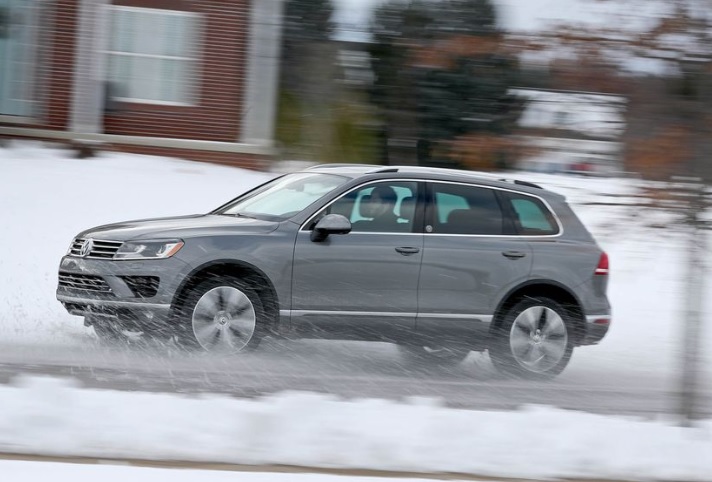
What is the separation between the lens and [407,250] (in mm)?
9273

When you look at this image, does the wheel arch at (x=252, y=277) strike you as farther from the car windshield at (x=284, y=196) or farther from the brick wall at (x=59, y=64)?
the brick wall at (x=59, y=64)

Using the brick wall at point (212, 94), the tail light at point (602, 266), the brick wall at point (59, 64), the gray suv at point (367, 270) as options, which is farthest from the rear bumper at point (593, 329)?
the brick wall at point (59, 64)

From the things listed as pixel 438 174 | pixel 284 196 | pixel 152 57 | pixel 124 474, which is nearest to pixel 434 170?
pixel 438 174

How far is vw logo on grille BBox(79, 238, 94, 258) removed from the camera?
9.02 metres

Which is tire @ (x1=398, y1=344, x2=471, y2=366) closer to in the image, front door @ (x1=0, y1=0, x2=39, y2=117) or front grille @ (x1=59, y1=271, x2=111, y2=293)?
front grille @ (x1=59, y1=271, x2=111, y2=293)

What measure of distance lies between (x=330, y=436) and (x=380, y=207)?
363cm

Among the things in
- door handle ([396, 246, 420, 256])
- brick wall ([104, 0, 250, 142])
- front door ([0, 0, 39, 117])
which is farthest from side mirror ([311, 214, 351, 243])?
front door ([0, 0, 39, 117])

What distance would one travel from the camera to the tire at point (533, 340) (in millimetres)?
9555

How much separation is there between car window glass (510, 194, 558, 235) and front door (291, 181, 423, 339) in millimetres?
1017

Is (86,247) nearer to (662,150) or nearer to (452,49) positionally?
(452,49)

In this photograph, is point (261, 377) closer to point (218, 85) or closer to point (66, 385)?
point (66, 385)

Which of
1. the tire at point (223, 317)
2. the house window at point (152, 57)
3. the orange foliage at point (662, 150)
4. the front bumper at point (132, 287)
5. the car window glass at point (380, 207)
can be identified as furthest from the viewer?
the house window at point (152, 57)

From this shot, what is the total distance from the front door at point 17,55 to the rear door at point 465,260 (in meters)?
12.2

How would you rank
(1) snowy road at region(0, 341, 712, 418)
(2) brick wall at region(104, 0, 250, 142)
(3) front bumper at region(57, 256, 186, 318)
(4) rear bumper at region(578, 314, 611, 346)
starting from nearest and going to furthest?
(1) snowy road at region(0, 341, 712, 418) < (3) front bumper at region(57, 256, 186, 318) < (4) rear bumper at region(578, 314, 611, 346) < (2) brick wall at region(104, 0, 250, 142)
